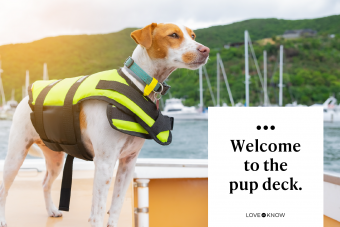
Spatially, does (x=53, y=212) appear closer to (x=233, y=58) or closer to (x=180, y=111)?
(x=180, y=111)

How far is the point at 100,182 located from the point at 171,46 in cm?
57

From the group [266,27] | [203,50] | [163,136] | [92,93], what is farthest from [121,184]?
[266,27]

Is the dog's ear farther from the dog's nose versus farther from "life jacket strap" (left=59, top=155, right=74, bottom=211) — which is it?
"life jacket strap" (left=59, top=155, right=74, bottom=211)

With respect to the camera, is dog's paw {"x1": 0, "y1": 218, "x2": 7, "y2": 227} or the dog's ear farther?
dog's paw {"x1": 0, "y1": 218, "x2": 7, "y2": 227}

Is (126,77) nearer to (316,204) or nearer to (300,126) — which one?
(300,126)

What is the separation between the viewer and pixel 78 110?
1.22 metres

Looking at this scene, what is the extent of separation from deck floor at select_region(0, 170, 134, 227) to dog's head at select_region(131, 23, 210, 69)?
2.09ft

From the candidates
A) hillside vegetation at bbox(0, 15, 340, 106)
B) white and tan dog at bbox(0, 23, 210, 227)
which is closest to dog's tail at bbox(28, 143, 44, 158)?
white and tan dog at bbox(0, 23, 210, 227)

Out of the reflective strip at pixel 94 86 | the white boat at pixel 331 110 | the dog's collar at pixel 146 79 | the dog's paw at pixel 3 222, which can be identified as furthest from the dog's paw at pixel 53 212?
the white boat at pixel 331 110

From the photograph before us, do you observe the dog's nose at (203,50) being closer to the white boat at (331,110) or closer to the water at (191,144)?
the water at (191,144)

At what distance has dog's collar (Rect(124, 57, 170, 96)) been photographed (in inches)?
46.6

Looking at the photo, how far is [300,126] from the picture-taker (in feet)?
4.26

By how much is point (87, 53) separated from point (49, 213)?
1703 cm

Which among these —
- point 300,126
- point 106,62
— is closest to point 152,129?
point 300,126
